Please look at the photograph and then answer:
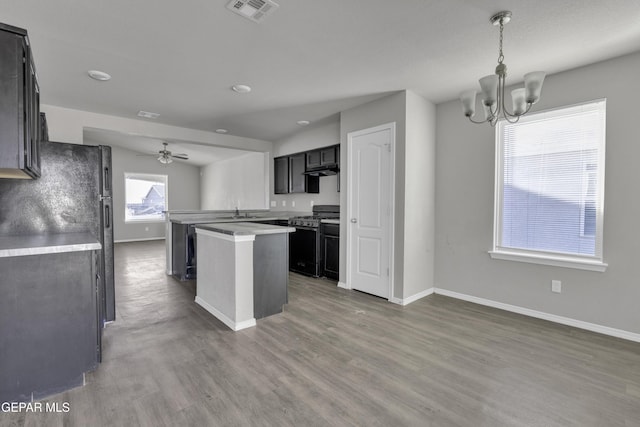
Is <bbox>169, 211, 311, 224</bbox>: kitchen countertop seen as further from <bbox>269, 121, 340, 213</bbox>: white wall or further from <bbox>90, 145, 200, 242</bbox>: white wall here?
<bbox>90, 145, 200, 242</bbox>: white wall

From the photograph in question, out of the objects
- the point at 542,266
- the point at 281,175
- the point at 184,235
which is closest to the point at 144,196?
the point at 281,175

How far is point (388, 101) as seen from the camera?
3.62 metres

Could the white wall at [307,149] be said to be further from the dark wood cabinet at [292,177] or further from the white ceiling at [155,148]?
the white ceiling at [155,148]

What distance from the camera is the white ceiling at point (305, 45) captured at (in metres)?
2.01

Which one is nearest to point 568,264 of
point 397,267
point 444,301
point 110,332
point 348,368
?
point 444,301

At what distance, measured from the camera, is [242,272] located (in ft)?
9.29

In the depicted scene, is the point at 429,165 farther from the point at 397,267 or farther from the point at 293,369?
the point at 293,369

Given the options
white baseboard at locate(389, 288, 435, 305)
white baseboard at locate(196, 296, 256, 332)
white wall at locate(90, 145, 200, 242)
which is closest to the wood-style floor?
white baseboard at locate(196, 296, 256, 332)

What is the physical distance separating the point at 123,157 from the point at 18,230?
7.39 m

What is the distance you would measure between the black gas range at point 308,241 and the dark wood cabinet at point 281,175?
3.01ft

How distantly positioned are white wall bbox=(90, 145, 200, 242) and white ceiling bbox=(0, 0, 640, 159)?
541 cm

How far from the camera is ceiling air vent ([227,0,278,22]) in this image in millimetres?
1939

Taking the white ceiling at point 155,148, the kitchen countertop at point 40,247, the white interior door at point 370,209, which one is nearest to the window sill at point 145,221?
the white ceiling at point 155,148

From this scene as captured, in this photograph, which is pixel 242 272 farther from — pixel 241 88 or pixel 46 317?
pixel 241 88
